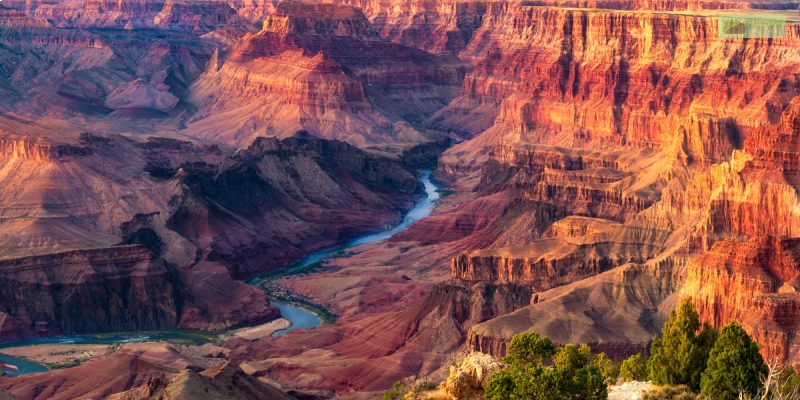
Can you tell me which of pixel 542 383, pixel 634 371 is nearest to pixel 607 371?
pixel 634 371

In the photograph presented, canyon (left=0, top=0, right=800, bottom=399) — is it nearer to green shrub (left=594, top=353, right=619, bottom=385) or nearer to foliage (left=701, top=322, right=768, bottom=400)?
green shrub (left=594, top=353, right=619, bottom=385)

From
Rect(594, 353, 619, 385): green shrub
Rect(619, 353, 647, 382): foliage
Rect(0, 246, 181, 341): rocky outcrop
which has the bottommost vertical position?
Rect(0, 246, 181, 341): rocky outcrop

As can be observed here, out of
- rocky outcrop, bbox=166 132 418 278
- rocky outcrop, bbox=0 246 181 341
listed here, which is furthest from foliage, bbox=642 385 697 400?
rocky outcrop, bbox=166 132 418 278

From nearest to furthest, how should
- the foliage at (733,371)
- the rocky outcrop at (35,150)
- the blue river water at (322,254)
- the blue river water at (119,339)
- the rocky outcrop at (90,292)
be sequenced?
the foliage at (733,371) < the blue river water at (119,339) < the blue river water at (322,254) < the rocky outcrop at (90,292) < the rocky outcrop at (35,150)

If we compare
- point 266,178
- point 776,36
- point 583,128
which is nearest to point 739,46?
point 776,36

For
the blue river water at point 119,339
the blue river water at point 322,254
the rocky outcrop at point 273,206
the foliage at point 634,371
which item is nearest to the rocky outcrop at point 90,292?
the blue river water at point 119,339

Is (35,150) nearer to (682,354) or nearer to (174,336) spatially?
(174,336)

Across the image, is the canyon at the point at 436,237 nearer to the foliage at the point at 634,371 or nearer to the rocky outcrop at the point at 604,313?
the rocky outcrop at the point at 604,313
